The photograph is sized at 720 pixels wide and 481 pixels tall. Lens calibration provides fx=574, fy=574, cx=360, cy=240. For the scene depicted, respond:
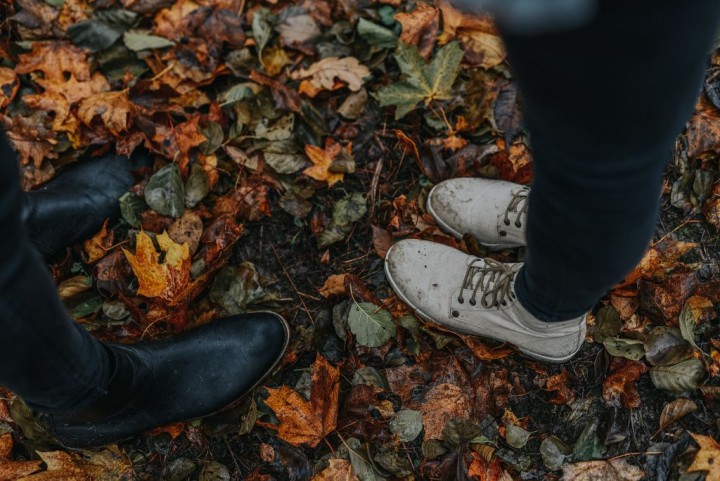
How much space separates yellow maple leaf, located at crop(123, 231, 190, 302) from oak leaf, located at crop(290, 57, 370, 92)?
0.68m

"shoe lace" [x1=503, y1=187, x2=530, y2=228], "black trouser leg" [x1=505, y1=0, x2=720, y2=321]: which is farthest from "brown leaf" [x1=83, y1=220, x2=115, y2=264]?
"black trouser leg" [x1=505, y1=0, x2=720, y2=321]

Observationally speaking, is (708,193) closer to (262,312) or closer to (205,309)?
(262,312)

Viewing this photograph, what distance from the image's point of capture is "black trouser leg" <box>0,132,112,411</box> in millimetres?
843

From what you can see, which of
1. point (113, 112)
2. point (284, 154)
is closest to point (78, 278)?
point (113, 112)

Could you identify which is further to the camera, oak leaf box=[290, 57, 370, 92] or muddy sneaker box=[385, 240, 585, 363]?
oak leaf box=[290, 57, 370, 92]

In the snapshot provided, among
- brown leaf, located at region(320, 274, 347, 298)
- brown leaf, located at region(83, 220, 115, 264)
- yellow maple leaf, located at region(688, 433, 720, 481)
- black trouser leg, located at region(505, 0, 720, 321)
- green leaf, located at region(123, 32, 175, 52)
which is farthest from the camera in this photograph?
green leaf, located at region(123, 32, 175, 52)

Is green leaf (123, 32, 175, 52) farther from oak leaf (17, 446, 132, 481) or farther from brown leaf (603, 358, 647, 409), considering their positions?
brown leaf (603, 358, 647, 409)

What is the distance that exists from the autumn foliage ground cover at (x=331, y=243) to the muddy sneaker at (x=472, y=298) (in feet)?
0.23

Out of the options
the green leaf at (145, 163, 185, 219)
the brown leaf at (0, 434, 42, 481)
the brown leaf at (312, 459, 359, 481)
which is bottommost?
the brown leaf at (0, 434, 42, 481)

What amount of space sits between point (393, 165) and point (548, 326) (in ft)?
2.41

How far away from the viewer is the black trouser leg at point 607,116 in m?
0.61

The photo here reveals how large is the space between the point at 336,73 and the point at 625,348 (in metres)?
1.18

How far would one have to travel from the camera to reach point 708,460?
50.7 inches

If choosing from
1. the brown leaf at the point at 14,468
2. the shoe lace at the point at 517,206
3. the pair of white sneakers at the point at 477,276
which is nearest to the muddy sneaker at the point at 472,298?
the pair of white sneakers at the point at 477,276
